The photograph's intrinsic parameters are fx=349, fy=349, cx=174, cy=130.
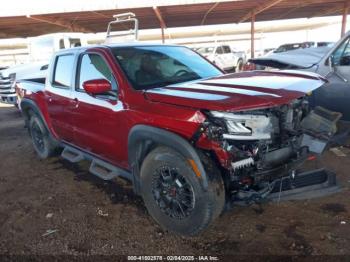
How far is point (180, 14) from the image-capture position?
17516mm

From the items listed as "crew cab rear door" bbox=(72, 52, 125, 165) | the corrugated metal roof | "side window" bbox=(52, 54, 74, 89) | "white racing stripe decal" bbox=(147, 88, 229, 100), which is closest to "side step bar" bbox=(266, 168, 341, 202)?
"white racing stripe decal" bbox=(147, 88, 229, 100)

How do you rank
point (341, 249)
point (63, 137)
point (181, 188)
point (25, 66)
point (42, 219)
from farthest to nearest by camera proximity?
point (25, 66)
point (63, 137)
point (42, 219)
point (181, 188)
point (341, 249)

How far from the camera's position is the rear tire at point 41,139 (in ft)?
19.4

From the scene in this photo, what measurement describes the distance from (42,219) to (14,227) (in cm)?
30

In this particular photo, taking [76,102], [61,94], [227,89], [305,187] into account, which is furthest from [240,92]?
[61,94]

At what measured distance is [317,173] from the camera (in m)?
3.52

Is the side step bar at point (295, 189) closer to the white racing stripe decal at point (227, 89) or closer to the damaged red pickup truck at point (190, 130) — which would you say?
the damaged red pickup truck at point (190, 130)

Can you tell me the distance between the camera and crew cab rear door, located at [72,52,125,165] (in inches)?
152

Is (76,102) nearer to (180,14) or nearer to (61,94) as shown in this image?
(61,94)

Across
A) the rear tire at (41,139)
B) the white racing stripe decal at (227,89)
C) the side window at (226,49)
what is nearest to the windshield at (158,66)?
the white racing stripe decal at (227,89)

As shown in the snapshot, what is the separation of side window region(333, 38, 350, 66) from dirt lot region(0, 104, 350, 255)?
153 centimetres

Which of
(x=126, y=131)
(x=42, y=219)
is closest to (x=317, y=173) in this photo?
(x=126, y=131)

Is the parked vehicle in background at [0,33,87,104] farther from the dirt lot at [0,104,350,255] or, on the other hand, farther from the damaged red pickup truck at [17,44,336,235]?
the damaged red pickup truck at [17,44,336,235]

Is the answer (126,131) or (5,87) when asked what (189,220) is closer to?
(126,131)
